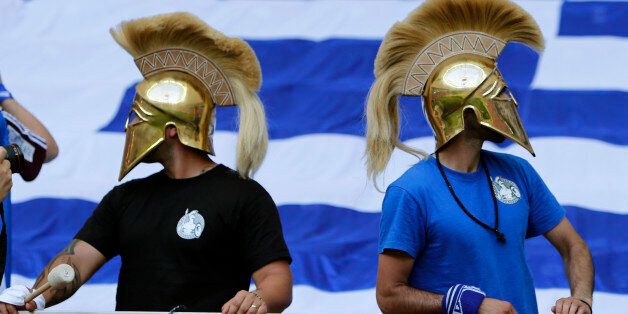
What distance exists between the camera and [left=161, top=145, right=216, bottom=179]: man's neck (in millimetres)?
3504

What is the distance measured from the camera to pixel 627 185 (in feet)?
16.4

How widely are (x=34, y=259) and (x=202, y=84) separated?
5.95 feet

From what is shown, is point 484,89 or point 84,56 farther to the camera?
point 84,56

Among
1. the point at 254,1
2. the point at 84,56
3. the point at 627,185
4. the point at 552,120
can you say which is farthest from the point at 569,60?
the point at 84,56

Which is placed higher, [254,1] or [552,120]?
[254,1]

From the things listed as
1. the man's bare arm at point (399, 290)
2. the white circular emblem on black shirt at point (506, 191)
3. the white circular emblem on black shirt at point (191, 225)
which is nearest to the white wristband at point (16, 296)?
the white circular emblem on black shirt at point (191, 225)

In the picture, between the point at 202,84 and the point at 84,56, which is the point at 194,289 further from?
the point at 84,56

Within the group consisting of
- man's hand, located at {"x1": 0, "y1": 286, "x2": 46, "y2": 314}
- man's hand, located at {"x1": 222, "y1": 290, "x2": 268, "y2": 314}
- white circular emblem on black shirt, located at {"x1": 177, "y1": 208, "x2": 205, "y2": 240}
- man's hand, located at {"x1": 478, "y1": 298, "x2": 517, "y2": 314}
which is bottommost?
man's hand, located at {"x1": 0, "y1": 286, "x2": 46, "y2": 314}

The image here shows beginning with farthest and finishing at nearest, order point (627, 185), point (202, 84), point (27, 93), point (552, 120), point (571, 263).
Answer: point (27, 93), point (552, 120), point (627, 185), point (202, 84), point (571, 263)

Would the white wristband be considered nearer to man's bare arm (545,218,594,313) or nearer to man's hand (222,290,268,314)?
man's hand (222,290,268,314)

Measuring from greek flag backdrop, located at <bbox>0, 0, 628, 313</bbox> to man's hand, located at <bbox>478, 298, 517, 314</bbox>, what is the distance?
1757mm

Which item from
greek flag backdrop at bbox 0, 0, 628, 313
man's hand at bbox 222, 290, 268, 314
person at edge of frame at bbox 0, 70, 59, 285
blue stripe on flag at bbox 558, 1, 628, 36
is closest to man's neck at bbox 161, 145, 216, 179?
person at edge of frame at bbox 0, 70, 59, 285

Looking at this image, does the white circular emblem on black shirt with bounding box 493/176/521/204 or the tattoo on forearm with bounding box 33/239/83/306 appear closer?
the white circular emblem on black shirt with bounding box 493/176/521/204

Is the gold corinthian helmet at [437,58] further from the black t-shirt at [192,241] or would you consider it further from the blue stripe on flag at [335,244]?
the blue stripe on flag at [335,244]
